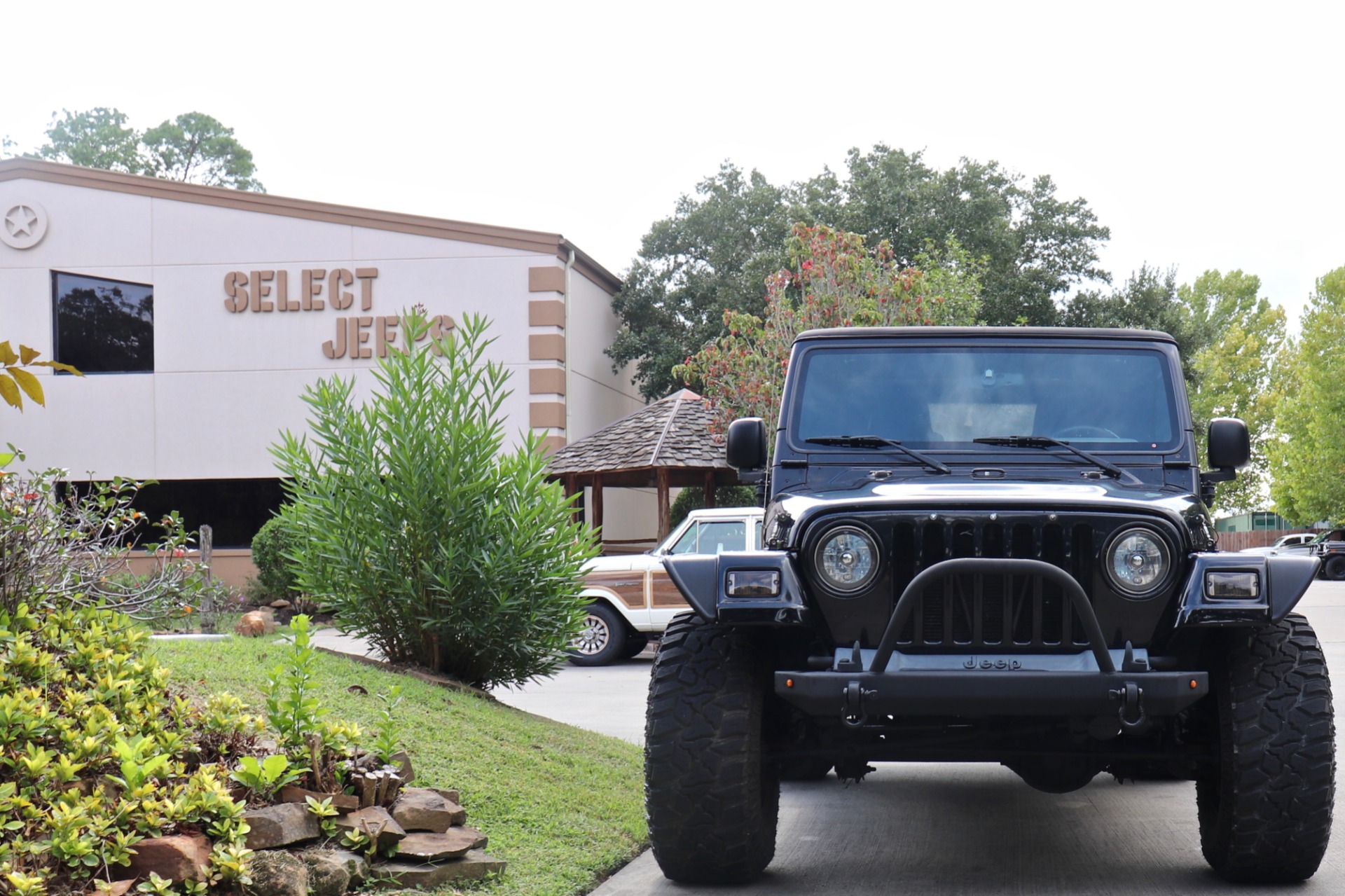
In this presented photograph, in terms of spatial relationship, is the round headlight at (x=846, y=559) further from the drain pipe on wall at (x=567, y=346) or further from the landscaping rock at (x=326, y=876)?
the drain pipe on wall at (x=567, y=346)

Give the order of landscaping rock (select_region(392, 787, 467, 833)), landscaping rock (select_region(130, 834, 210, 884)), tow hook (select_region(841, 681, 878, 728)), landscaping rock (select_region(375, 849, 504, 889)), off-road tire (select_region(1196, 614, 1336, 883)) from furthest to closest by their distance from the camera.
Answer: landscaping rock (select_region(392, 787, 467, 833)), landscaping rock (select_region(375, 849, 504, 889)), off-road tire (select_region(1196, 614, 1336, 883)), tow hook (select_region(841, 681, 878, 728)), landscaping rock (select_region(130, 834, 210, 884))

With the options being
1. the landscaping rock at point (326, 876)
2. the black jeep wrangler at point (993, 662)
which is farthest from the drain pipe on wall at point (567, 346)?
the landscaping rock at point (326, 876)

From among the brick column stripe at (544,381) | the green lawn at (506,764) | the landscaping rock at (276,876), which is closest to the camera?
the landscaping rock at (276,876)

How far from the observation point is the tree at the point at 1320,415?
4678cm

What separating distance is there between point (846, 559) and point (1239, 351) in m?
60.3

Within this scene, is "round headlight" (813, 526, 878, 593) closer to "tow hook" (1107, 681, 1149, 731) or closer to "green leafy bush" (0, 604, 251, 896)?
"tow hook" (1107, 681, 1149, 731)

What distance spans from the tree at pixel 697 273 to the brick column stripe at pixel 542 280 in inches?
203

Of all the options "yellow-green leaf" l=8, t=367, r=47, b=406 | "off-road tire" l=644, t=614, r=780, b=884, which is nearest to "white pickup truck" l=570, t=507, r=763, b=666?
"off-road tire" l=644, t=614, r=780, b=884

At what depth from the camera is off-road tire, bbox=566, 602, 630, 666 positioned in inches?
603

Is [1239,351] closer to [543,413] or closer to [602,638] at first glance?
[543,413]

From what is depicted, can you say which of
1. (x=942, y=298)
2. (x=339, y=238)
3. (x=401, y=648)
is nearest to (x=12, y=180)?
(x=339, y=238)

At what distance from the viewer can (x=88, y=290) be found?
928 inches

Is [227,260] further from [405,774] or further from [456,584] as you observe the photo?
[405,774]

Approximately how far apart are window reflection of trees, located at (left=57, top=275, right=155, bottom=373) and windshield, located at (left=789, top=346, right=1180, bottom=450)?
65.3 ft
